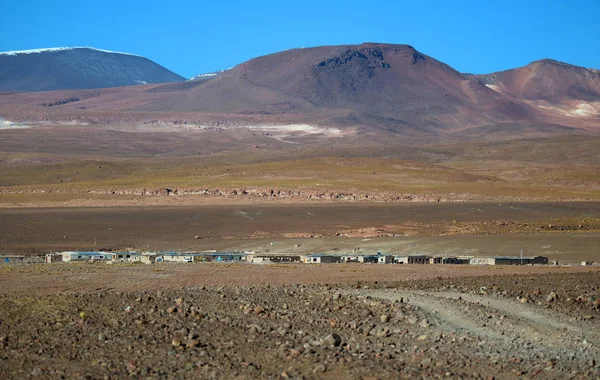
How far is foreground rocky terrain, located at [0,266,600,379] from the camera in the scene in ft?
43.1

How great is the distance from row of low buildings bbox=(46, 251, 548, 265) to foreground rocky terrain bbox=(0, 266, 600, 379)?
10.2 m

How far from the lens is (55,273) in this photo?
24.3m

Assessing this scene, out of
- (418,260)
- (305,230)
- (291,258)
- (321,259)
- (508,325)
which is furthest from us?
(305,230)

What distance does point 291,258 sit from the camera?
3139 cm

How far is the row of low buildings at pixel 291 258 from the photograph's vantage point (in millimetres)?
30516

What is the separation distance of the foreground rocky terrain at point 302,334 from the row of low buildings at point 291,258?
10.2m

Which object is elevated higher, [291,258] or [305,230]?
[305,230]

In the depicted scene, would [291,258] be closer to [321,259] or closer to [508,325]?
[321,259]

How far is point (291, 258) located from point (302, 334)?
639 inches

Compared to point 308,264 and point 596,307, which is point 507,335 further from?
point 308,264

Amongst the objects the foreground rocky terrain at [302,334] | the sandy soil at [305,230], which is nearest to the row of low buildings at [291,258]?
the sandy soil at [305,230]

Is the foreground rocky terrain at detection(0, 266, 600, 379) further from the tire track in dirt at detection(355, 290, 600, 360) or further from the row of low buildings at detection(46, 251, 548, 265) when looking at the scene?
the row of low buildings at detection(46, 251, 548, 265)

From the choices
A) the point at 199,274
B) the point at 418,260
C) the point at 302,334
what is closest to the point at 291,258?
the point at 418,260

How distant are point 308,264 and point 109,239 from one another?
1269cm
